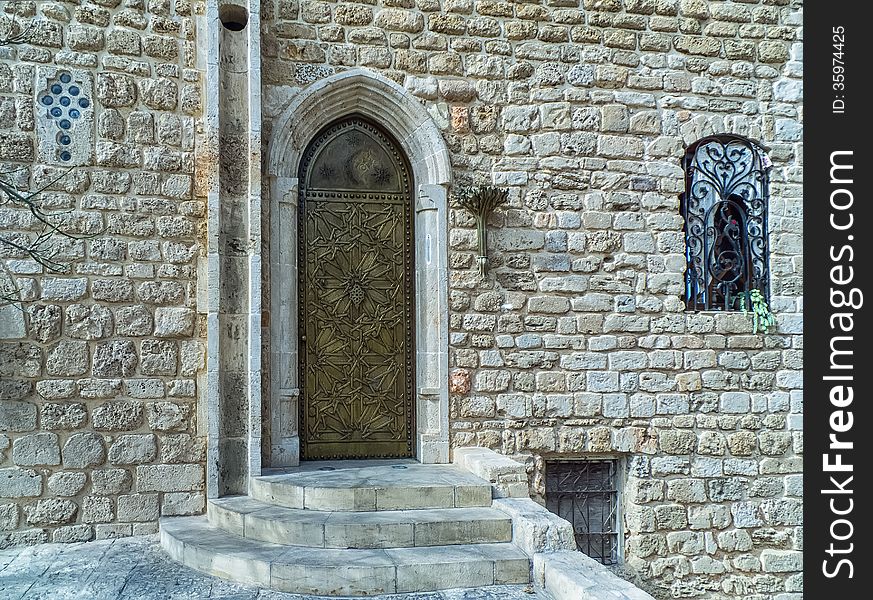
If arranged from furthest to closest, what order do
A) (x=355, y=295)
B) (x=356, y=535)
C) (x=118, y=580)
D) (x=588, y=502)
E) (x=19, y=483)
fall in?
1. (x=588, y=502)
2. (x=355, y=295)
3. (x=19, y=483)
4. (x=356, y=535)
5. (x=118, y=580)

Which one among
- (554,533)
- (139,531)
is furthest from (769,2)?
(139,531)

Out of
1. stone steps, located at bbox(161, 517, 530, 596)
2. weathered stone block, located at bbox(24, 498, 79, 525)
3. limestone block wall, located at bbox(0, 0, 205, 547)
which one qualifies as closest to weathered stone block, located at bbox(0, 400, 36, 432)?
limestone block wall, located at bbox(0, 0, 205, 547)

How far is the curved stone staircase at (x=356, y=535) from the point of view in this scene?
404 centimetres

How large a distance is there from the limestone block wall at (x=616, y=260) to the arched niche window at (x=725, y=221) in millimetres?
110

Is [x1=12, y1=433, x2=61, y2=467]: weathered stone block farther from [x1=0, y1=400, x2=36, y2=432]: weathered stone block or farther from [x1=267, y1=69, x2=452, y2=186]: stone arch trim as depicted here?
[x1=267, y1=69, x2=452, y2=186]: stone arch trim

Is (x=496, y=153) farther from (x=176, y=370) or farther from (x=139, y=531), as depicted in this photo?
(x=139, y=531)

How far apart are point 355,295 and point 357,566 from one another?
2311mm

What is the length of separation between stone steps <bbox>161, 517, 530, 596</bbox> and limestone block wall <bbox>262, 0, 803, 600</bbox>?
150 centimetres

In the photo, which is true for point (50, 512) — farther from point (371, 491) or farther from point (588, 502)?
point (588, 502)

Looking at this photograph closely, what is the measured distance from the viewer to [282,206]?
217 inches

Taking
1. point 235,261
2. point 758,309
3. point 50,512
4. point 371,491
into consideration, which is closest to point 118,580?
point 50,512

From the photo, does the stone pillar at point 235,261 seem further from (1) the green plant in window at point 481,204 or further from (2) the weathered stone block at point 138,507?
(1) the green plant in window at point 481,204

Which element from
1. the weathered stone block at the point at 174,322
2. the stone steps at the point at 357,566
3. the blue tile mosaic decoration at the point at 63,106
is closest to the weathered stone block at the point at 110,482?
the stone steps at the point at 357,566

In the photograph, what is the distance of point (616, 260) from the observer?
19.5 ft
